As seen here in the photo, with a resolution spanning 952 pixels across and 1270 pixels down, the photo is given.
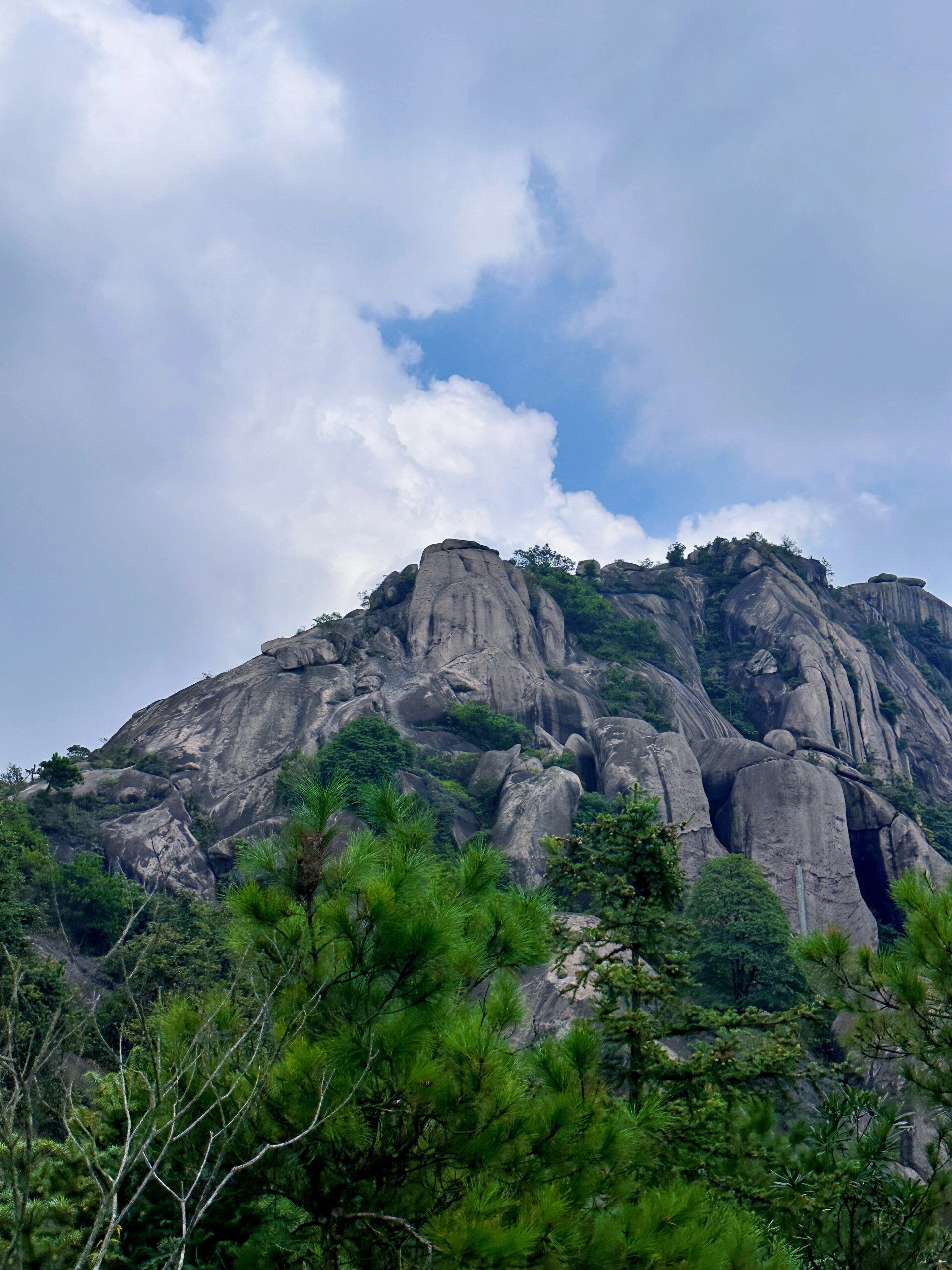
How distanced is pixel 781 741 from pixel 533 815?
14489mm

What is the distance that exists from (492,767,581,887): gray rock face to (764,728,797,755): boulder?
11.4m

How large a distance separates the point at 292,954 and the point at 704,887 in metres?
21.6

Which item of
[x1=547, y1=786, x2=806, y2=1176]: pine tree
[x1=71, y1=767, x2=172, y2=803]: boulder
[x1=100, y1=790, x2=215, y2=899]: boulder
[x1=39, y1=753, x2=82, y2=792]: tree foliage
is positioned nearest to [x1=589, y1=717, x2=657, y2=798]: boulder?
[x1=100, y1=790, x2=215, y2=899]: boulder

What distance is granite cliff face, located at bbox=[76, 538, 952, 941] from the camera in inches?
1166

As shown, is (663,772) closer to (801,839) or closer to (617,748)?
(617,748)

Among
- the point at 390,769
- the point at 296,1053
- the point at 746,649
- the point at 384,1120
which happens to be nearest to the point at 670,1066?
the point at 384,1120

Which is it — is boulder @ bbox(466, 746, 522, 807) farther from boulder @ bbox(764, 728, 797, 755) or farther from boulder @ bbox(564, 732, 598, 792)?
boulder @ bbox(764, 728, 797, 755)

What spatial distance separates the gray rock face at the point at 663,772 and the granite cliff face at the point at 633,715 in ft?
0.32

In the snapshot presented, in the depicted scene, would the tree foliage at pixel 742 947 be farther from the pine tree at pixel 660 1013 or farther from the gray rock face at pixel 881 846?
the pine tree at pixel 660 1013

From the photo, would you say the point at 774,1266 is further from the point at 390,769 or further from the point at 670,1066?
the point at 390,769

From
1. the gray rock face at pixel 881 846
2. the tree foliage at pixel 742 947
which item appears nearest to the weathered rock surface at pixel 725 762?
the gray rock face at pixel 881 846

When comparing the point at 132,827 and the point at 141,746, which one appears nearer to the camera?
the point at 132,827

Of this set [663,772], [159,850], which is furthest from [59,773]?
[663,772]

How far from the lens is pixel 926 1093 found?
5391 mm
